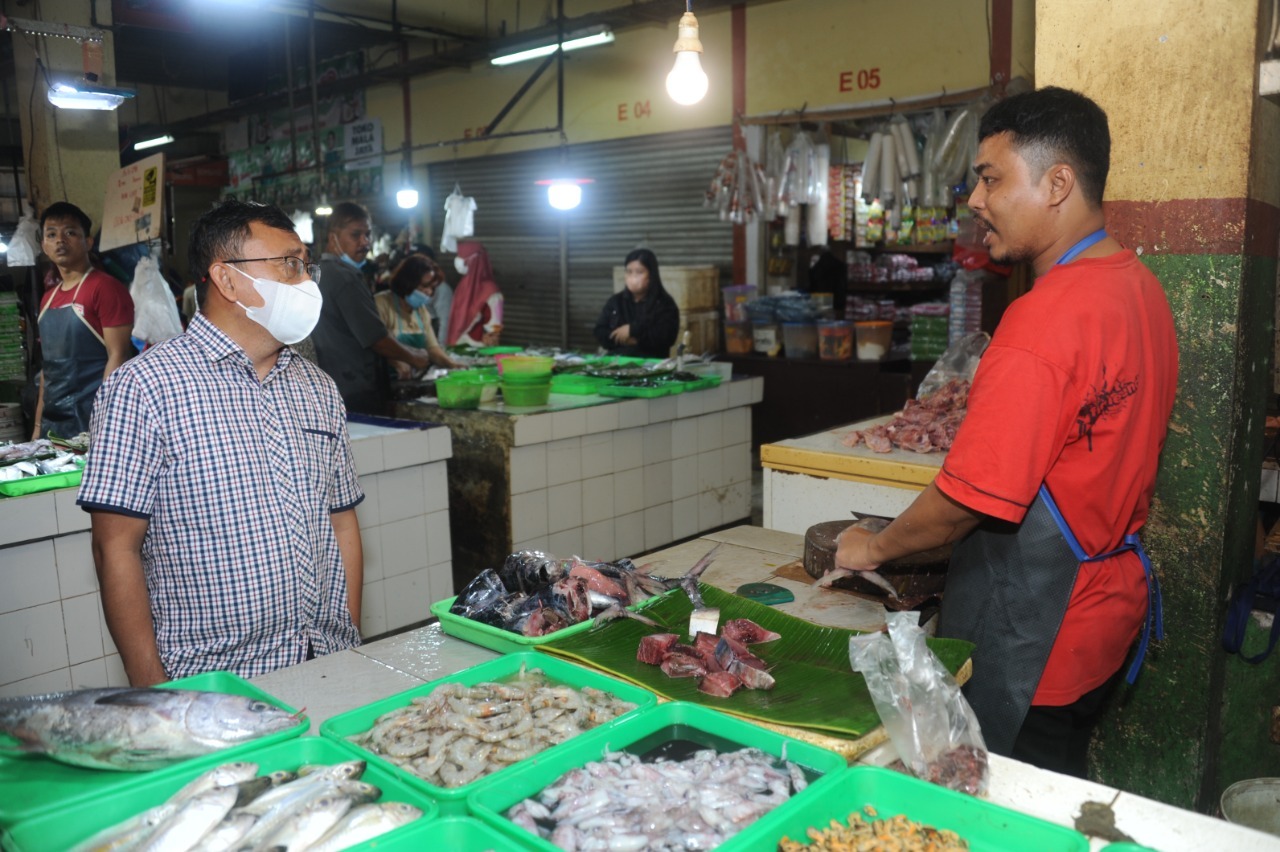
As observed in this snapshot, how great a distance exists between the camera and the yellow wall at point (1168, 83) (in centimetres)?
290

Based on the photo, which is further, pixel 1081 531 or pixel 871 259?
pixel 871 259

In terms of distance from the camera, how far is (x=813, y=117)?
9.38 m

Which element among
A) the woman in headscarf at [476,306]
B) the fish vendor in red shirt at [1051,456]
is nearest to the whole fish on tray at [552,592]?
the fish vendor in red shirt at [1051,456]

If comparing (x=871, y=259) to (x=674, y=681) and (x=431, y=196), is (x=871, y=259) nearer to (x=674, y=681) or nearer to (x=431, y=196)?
(x=431, y=196)

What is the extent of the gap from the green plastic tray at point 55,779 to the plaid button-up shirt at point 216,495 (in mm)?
720

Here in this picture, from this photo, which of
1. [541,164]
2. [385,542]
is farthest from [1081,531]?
[541,164]

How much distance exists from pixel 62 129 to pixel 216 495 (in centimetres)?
704

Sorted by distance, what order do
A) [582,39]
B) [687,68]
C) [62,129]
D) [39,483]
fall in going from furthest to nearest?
[582,39]
[62,129]
[687,68]
[39,483]

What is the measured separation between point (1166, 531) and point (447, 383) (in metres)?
4.14

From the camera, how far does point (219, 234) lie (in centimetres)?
265

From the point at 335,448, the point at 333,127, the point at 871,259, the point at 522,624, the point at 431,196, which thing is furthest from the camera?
the point at 333,127

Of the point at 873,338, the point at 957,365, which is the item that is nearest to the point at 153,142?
the point at 873,338

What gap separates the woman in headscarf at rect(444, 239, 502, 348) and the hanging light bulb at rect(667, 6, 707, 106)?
6242 mm

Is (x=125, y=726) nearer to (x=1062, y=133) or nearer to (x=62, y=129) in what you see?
(x=1062, y=133)
